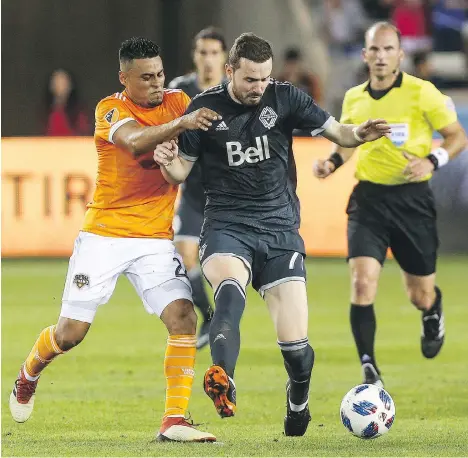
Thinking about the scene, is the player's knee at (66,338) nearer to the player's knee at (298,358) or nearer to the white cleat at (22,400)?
the white cleat at (22,400)

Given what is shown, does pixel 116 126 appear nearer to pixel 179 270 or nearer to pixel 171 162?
pixel 171 162

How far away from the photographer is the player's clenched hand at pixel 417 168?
30.7ft

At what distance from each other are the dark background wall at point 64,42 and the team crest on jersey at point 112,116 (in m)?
14.8

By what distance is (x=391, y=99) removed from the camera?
9.80m

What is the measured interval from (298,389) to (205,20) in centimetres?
Answer: 1499

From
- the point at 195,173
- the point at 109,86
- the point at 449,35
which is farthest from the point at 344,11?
the point at 195,173

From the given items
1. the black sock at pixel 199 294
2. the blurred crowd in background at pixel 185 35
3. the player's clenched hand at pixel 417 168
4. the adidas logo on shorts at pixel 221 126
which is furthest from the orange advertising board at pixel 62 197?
the adidas logo on shorts at pixel 221 126

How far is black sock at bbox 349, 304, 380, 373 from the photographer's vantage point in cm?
971

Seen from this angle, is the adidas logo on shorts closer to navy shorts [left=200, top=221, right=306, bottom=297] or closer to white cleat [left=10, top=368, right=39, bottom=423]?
navy shorts [left=200, top=221, right=306, bottom=297]

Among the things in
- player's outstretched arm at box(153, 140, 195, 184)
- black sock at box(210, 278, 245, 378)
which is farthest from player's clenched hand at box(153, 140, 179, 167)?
black sock at box(210, 278, 245, 378)

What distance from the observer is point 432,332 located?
10.9m

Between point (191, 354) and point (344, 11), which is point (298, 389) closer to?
point (191, 354)

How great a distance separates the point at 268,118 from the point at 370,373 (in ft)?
8.14

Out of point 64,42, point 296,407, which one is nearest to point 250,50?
point 296,407
